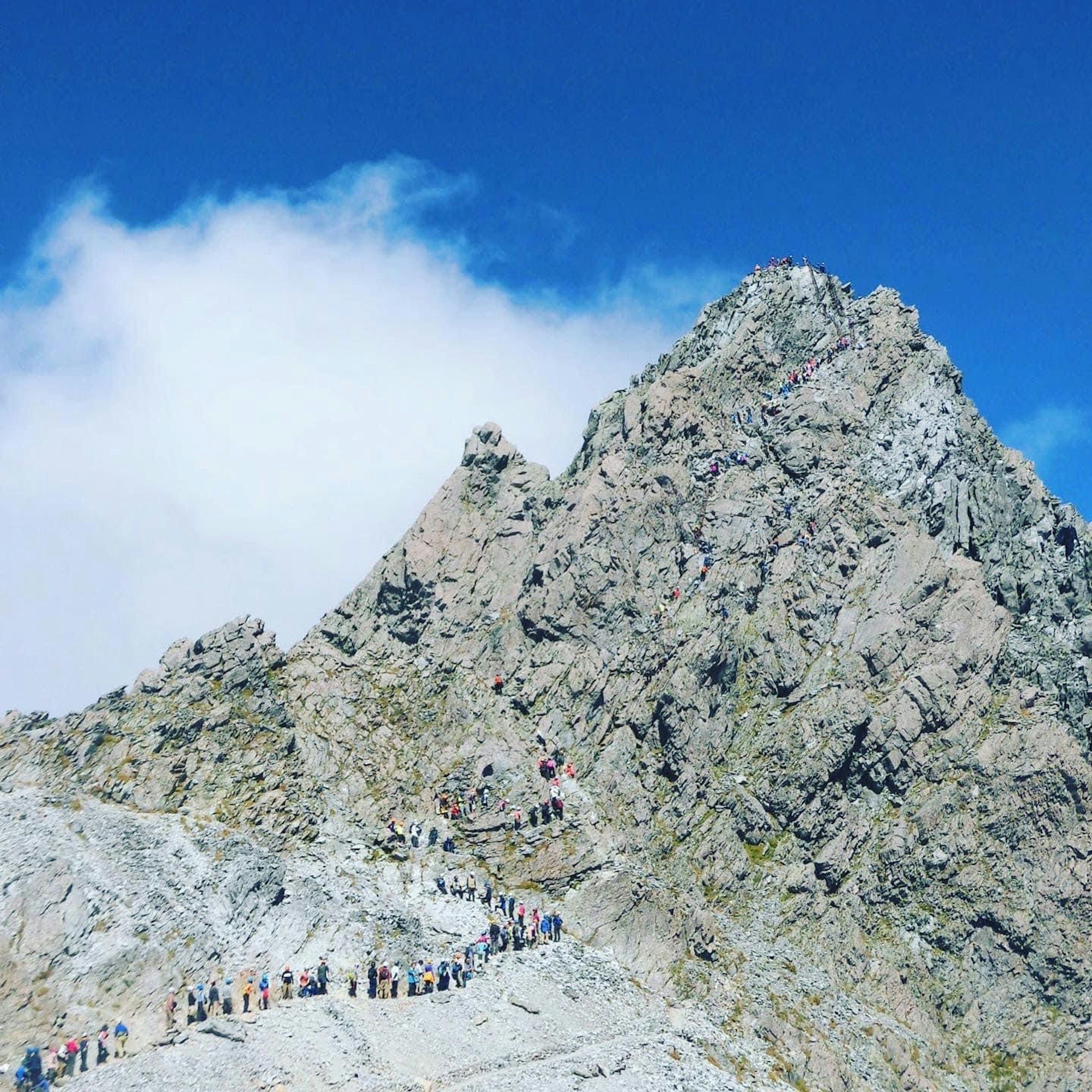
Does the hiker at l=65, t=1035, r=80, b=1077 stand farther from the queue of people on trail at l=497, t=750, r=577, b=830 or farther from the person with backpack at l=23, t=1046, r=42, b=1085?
the queue of people on trail at l=497, t=750, r=577, b=830

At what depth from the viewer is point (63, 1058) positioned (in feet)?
180

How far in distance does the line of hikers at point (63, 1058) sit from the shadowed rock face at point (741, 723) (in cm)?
388

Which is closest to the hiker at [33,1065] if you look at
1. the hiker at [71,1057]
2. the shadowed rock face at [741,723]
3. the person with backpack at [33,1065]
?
the person with backpack at [33,1065]

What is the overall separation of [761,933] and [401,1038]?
2648 cm

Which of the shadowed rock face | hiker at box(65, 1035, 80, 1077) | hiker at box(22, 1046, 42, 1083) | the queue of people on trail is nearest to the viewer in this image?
hiker at box(22, 1046, 42, 1083)

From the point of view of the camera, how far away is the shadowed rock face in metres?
71.4

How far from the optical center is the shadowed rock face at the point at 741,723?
71.4 metres

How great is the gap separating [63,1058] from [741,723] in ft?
160

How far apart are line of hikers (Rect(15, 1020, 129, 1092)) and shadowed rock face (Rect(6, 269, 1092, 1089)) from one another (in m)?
3.88

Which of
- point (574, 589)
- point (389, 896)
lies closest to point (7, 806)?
point (389, 896)

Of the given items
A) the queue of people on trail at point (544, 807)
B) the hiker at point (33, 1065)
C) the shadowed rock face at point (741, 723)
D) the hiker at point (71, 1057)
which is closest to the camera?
the hiker at point (33, 1065)

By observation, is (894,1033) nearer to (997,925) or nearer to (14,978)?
(997,925)

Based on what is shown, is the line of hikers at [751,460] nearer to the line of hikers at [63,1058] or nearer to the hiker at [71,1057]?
the line of hikers at [63,1058]

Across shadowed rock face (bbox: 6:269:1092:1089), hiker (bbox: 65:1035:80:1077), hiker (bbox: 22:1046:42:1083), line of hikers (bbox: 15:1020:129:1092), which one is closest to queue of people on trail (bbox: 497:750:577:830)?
shadowed rock face (bbox: 6:269:1092:1089)
